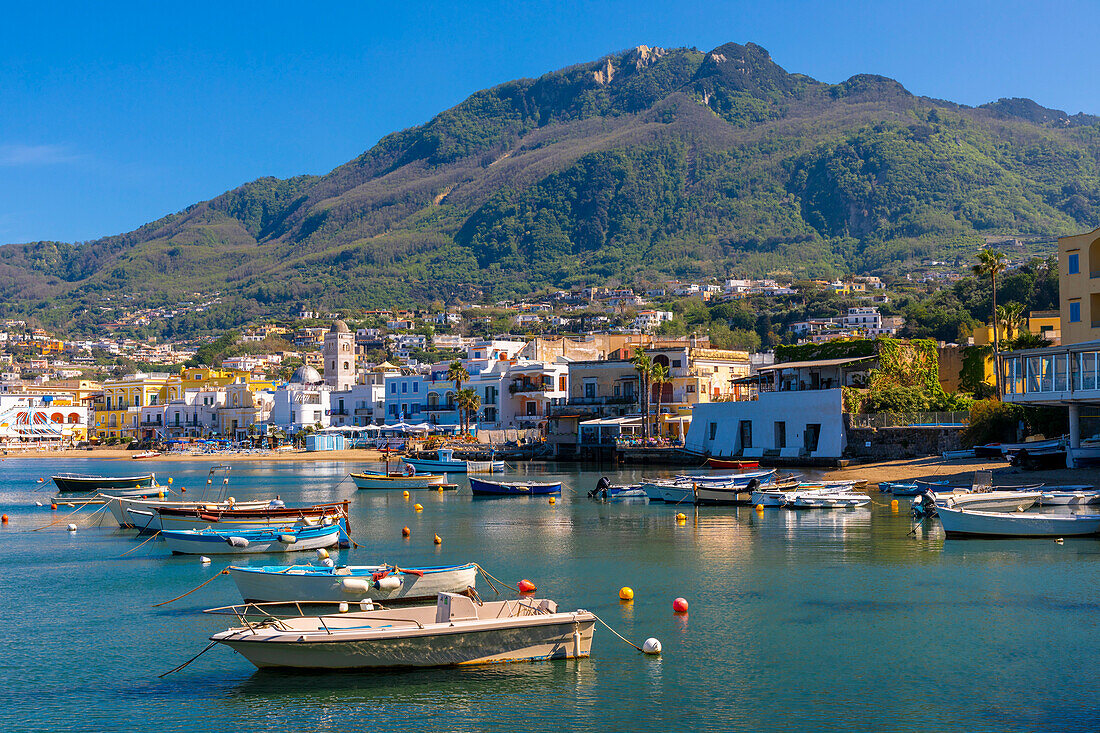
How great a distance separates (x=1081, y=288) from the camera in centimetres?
5238

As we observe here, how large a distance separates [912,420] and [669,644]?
43.5 metres

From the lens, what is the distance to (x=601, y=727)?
1484cm

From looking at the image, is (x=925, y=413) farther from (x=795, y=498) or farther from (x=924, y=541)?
(x=924, y=541)

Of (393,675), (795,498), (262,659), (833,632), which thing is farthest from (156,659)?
(795,498)

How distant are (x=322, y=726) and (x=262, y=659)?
2.18 m

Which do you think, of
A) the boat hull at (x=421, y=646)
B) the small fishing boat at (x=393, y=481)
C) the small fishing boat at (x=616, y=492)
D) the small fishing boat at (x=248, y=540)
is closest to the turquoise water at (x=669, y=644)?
the boat hull at (x=421, y=646)

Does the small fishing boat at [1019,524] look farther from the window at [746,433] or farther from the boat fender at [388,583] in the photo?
the window at [746,433]

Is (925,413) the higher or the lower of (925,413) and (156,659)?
the higher

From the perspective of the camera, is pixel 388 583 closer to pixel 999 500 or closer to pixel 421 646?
pixel 421 646

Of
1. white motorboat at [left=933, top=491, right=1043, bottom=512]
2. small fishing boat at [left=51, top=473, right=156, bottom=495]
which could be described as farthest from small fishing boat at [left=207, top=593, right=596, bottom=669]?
small fishing boat at [left=51, top=473, right=156, bottom=495]

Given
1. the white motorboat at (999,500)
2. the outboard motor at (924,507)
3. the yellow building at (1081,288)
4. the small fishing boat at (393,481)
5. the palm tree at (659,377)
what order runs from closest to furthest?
the white motorboat at (999,500) → the outboard motor at (924,507) → the yellow building at (1081,288) → the small fishing boat at (393,481) → the palm tree at (659,377)

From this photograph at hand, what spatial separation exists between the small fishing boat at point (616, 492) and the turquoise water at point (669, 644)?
1359 cm

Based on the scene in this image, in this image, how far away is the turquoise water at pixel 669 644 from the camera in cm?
1548

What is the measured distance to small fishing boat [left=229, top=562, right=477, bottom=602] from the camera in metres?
20.4
